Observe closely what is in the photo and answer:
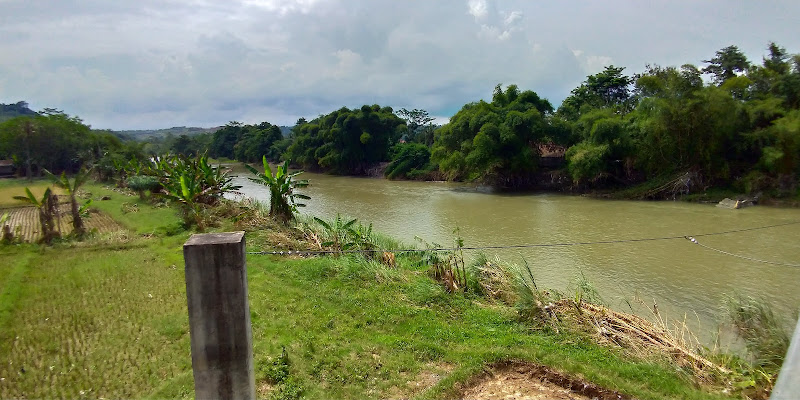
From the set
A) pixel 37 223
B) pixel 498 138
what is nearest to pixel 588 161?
pixel 498 138

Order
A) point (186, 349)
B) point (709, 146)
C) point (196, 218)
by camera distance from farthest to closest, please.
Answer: point (709, 146) → point (196, 218) → point (186, 349)

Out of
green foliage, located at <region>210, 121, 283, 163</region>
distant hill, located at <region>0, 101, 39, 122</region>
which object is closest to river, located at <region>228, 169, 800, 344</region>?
green foliage, located at <region>210, 121, 283, 163</region>

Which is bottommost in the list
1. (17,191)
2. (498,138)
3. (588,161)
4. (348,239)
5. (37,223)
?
(348,239)

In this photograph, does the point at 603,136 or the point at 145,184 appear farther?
the point at 603,136

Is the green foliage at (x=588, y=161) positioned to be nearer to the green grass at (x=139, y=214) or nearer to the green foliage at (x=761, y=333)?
the green foliage at (x=761, y=333)

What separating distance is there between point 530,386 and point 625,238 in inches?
386

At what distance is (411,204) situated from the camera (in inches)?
814

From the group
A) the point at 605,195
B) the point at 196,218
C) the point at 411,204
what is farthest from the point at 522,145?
the point at 196,218

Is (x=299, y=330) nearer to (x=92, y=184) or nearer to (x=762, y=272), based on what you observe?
(x=762, y=272)

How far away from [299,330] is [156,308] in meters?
2.50

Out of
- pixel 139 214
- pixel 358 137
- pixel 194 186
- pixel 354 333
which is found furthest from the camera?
pixel 358 137

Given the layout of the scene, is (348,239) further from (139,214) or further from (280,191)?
(139,214)

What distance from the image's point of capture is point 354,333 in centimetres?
535

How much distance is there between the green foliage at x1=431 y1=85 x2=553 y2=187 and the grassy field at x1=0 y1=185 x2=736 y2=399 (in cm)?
1537
